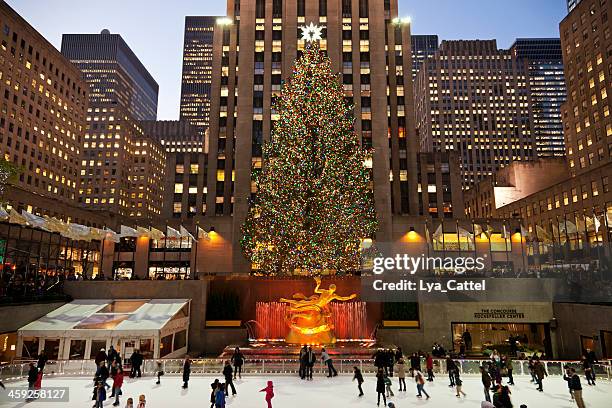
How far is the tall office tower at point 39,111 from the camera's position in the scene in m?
82.8

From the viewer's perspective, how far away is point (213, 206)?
209 ft

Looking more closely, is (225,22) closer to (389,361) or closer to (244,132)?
(244,132)

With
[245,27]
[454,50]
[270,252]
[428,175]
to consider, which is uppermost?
[454,50]

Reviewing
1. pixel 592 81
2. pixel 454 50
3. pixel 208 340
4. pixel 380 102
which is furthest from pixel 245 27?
pixel 454 50

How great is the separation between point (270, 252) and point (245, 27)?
116 feet

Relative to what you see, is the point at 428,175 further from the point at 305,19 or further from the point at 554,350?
the point at 554,350

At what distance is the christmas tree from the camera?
3234 cm

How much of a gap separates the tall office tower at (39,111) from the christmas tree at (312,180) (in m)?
58.3

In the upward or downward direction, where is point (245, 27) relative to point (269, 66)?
upward

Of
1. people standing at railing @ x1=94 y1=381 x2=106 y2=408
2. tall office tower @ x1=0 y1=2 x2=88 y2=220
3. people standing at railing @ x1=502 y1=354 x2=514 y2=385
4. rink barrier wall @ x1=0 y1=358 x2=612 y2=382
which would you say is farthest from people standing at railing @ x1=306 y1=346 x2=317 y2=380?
tall office tower @ x1=0 y1=2 x2=88 y2=220

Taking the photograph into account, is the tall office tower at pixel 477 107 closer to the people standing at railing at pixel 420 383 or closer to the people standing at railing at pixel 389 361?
the people standing at railing at pixel 389 361

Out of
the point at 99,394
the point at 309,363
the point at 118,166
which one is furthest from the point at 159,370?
the point at 118,166

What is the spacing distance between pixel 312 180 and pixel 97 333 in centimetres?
1708

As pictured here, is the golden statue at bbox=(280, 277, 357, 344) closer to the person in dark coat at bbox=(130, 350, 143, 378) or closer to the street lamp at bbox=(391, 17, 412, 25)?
the person in dark coat at bbox=(130, 350, 143, 378)
